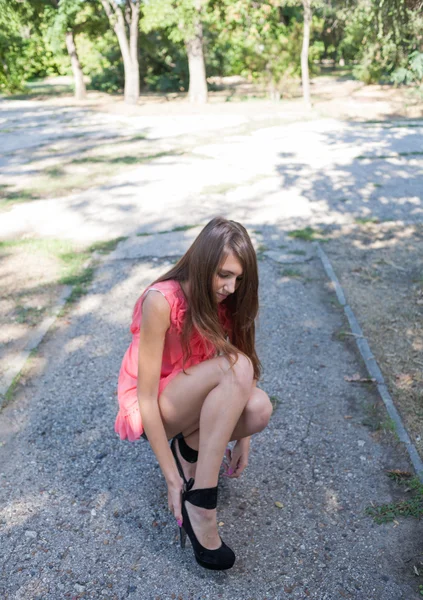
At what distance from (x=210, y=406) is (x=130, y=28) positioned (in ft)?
64.7

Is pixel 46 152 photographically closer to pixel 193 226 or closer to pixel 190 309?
pixel 193 226

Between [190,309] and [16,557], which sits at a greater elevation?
[190,309]

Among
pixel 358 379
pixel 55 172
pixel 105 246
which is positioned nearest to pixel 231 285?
pixel 358 379

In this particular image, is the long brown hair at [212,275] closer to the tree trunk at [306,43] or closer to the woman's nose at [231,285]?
the woman's nose at [231,285]

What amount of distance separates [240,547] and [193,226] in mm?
4606

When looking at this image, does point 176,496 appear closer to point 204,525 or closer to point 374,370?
point 204,525

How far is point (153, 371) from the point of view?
2211 mm

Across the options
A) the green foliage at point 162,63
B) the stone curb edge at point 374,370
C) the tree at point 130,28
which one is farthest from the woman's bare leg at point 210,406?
the green foliage at point 162,63

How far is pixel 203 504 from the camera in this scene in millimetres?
2215

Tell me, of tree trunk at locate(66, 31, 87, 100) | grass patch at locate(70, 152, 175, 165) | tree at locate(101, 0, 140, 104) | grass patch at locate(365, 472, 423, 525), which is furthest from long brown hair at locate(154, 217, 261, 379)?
tree trunk at locate(66, 31, 87, 100)

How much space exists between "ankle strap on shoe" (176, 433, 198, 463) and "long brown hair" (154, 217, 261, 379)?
0.42 metres

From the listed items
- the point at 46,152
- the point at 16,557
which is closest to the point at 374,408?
the point at 16,557

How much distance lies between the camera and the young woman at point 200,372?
2178 mm

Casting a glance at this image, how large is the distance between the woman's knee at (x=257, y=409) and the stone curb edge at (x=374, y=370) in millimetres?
862
